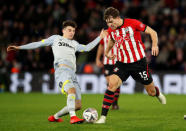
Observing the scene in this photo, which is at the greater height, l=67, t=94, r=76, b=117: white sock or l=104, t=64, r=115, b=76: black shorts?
l=104, t=64, r=115, b=76: black shorts

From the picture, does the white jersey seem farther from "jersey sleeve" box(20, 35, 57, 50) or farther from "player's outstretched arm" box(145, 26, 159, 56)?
"player's outstretched arm" box(145, 26, 159, 56)

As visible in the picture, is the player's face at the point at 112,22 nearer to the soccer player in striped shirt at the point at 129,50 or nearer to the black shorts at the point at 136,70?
the soccer player in striped shirt at the point at 129,50

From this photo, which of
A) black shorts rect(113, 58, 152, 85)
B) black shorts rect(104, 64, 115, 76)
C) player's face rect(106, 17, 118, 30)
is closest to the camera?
player's face rect(106, 17, 118, 30)

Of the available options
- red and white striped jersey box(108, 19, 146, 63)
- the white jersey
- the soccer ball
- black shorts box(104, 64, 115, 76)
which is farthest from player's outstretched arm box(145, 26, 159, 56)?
black shorts box(104, 64, 115, 76)

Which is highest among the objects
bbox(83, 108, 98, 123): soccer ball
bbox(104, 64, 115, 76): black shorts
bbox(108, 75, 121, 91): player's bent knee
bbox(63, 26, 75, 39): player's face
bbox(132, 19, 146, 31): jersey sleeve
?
bbox(132, 19, 146, 31): jersey sleeve

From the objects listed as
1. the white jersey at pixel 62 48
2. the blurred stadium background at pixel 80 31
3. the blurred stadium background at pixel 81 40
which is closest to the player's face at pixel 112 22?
the white jersey at pixel 62 48

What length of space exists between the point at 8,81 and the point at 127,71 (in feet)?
33.1

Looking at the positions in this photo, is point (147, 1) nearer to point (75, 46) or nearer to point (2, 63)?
point (2, 63)

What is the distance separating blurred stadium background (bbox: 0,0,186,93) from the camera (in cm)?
1595

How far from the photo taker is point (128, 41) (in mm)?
7492

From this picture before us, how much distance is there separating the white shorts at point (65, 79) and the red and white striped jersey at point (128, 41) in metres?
1.06

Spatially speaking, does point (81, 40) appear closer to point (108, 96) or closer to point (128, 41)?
point (128, 41)

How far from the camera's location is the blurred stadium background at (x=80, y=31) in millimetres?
15945

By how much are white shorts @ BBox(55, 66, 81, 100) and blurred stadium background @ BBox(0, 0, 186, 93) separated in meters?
8.46
